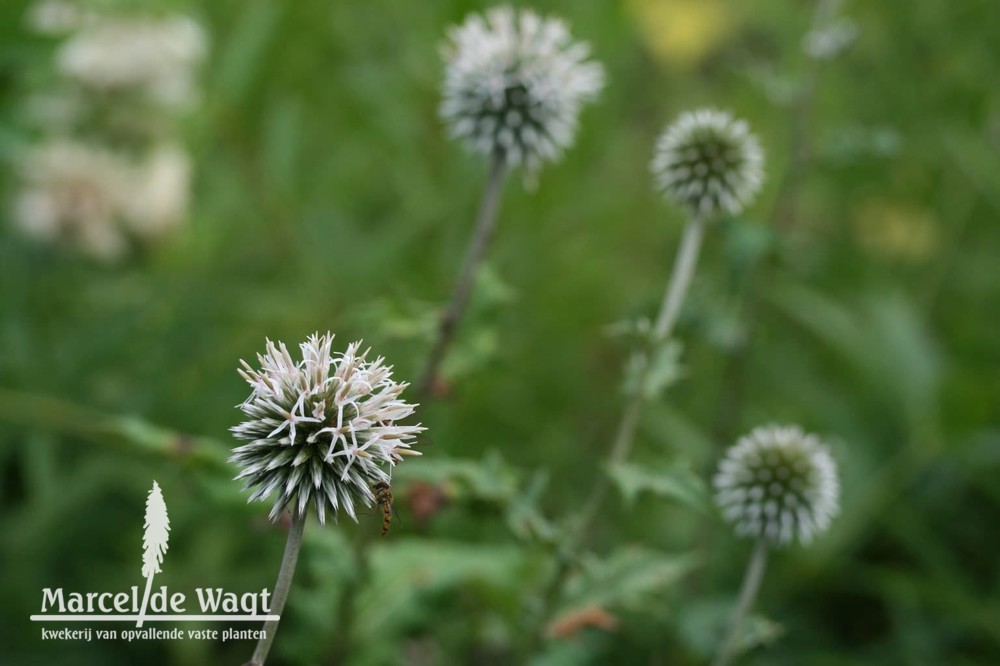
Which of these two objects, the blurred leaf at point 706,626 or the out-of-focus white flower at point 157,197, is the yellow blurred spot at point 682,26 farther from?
the blurred leaf at point 706,626

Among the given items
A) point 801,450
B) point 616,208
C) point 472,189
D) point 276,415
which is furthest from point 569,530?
point 616,208

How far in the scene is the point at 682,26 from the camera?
4184 millimetres

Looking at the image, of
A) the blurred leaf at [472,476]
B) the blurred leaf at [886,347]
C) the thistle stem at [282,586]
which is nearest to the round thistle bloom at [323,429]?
the thistle stem at [282,586]

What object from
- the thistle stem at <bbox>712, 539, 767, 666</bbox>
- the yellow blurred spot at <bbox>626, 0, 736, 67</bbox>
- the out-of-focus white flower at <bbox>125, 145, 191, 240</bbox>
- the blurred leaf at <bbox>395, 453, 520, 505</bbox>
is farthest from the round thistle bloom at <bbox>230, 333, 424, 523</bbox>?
the yellow blurred spot at <bbox>626, 0, 736, 67</bbox>

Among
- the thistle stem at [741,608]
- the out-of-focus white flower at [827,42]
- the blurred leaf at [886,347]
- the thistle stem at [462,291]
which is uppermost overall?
the out-of-focus white flower at [827,42]

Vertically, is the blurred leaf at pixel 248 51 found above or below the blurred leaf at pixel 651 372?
above

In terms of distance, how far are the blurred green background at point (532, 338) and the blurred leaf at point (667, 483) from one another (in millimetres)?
230

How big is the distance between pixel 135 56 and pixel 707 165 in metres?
1.69

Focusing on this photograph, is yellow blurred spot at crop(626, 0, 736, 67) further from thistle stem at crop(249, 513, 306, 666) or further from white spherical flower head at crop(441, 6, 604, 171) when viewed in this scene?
thistle stem at crop(249, 513, 306, 666)

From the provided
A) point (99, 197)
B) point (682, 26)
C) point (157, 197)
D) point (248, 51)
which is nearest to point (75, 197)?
point (99, 197)

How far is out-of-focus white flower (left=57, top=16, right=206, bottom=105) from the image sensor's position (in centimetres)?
261

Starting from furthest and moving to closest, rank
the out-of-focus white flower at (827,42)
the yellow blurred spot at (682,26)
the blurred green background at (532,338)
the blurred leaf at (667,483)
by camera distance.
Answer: the yellow blurred spot at (682,26), the out-of-focus white flower at (827,42), the blurred green background at (532,338), the blurred leaf at (667,483)

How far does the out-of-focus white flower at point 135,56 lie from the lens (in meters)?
2.61

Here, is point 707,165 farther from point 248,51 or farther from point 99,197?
point 99,197
